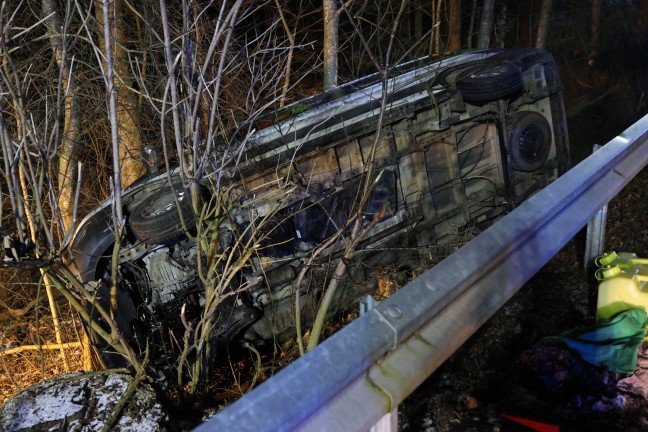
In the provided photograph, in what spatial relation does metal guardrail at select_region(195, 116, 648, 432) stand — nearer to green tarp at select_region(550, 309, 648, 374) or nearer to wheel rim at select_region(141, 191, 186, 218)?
green tarp at select_region(550, 309, 648, 374)

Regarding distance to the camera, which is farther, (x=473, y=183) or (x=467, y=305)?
(x=473, y=183)

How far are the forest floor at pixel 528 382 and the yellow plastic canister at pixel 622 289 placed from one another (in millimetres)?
141

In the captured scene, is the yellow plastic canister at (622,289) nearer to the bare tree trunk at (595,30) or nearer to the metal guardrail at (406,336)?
the metal guardrail at (406,336)

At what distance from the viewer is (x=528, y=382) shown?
1.92 metres

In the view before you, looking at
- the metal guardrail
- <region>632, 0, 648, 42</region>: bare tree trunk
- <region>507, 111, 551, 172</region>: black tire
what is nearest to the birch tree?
<region>507, 111, 551, 172</region>: black tire

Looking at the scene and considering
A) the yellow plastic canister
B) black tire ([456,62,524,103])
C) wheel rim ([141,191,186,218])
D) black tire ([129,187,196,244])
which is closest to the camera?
the yellow plastic canister

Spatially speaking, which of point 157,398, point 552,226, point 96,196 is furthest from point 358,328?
point 96,196

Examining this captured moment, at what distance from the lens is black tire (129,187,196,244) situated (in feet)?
13.8

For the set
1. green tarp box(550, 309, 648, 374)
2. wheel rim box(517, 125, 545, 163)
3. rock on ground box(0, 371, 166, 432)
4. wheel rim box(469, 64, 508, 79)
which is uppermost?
wheel rim box(469, 64, 508, 79)

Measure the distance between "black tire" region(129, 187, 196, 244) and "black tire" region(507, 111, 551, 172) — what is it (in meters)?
3.52

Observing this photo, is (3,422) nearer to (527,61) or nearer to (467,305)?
(467,305)

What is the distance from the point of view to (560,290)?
8.50ft

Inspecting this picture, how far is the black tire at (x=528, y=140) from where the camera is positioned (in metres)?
5.87

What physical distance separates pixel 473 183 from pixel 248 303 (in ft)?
8.72
